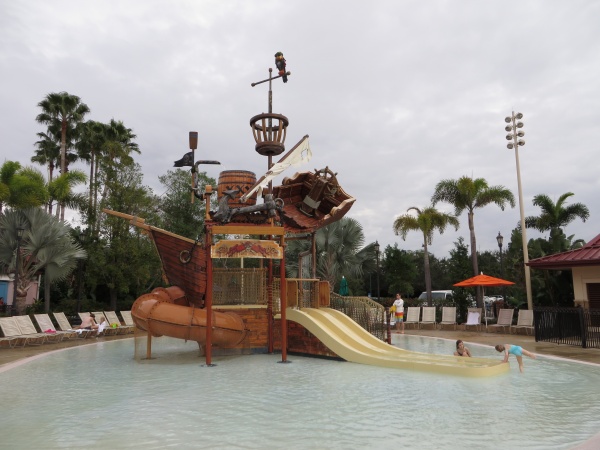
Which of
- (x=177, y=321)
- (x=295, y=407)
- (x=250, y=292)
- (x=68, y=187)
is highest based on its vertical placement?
(x=68, y=187)

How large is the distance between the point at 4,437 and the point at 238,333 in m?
7.25

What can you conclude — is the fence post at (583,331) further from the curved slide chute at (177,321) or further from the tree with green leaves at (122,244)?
the tree with green leaves at (122,244)

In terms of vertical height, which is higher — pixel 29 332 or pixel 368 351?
pixel 29 332

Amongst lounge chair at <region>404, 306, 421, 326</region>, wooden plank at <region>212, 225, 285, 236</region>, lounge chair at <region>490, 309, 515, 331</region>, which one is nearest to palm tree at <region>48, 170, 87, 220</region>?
wooden plank at <region>212, 225, 285, 236</region>

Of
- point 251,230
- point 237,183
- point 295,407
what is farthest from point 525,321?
point 295,407

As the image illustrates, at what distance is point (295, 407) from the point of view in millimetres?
6797

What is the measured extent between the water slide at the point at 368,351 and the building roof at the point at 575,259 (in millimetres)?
7341

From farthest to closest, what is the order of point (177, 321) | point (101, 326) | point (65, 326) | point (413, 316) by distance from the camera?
point (413, 316)
point (101, 326)
point (65, 326)
point (177, 321)

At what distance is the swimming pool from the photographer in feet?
17.1

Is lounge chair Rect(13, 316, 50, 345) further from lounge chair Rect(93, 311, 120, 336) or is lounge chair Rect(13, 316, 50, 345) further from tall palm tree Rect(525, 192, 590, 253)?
tall palm tree Rect(525, 192, 590, 253)

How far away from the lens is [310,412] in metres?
6.46

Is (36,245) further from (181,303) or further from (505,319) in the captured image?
(505,319)

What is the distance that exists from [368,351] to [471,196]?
17.0 m

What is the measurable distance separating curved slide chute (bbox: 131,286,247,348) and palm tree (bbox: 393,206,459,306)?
20076mm
